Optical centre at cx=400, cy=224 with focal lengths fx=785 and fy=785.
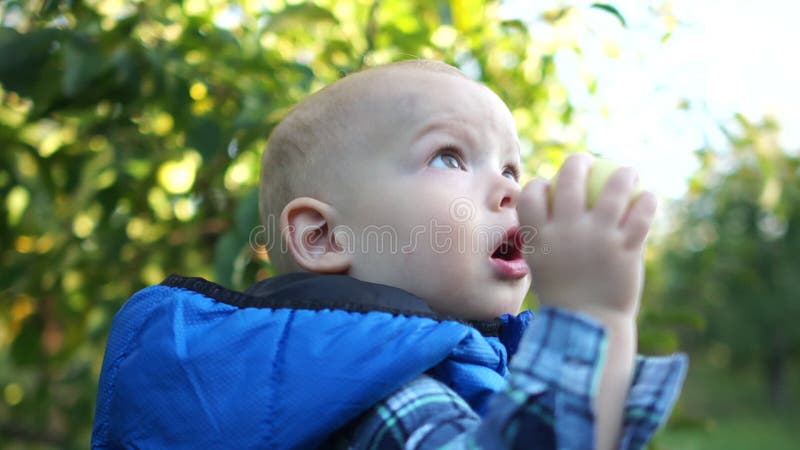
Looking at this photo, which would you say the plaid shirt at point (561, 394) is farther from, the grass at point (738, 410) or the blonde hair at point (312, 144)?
the grass at point (738, 410)

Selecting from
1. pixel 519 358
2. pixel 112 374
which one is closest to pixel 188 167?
pixel 112 374

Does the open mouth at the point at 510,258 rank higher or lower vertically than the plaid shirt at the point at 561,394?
higher

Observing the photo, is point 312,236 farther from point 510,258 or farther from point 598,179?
point 598,179

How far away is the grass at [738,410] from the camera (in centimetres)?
1055

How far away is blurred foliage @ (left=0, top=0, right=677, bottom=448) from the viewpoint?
58.0 inches

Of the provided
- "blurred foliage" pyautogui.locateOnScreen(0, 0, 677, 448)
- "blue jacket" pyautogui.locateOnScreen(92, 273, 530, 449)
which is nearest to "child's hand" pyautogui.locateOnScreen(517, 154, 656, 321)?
"blue jacket" pyautogui.locateOnScreen(92, 273, 530, 449)

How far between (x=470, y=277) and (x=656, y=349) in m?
1.25

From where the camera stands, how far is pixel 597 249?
2.01 ft

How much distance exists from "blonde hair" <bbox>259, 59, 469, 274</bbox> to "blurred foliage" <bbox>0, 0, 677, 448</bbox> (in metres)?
0.37

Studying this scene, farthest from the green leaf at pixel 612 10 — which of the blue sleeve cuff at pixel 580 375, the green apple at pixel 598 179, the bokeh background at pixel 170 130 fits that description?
the blue sleeve cuff at pixel 580 375

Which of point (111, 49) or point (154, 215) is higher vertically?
point (111, 49)

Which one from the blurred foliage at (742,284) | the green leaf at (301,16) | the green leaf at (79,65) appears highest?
the green leaf at (301,16)

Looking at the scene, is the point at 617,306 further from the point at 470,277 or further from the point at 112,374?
the point at 112,374

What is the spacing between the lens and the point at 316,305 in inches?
30.4
